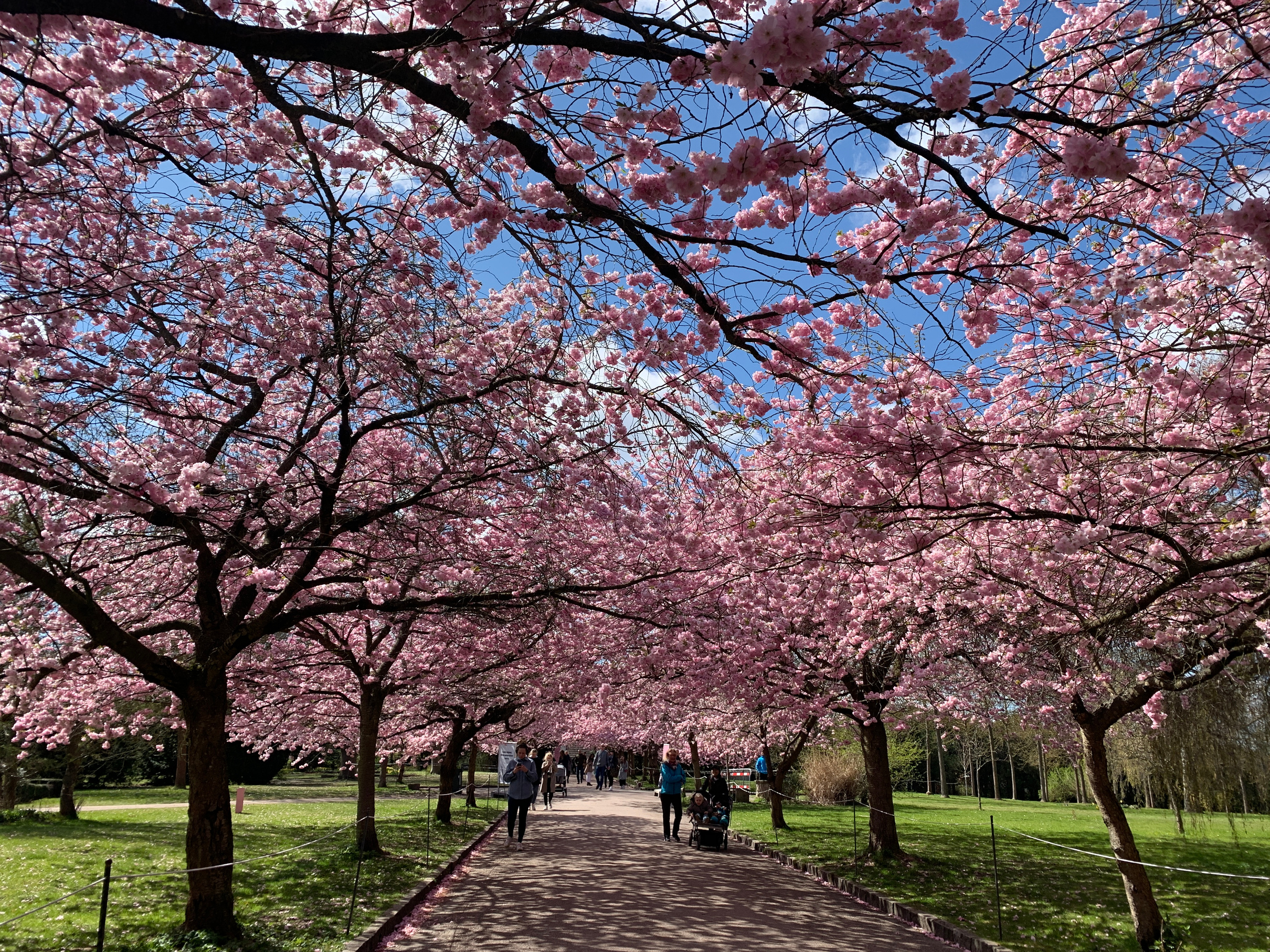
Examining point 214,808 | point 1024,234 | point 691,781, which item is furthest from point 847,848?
point 691,781

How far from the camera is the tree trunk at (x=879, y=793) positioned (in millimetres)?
12539

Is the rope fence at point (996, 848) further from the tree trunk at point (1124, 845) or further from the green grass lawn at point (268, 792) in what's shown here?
the green grass lawn at point (268, 792)

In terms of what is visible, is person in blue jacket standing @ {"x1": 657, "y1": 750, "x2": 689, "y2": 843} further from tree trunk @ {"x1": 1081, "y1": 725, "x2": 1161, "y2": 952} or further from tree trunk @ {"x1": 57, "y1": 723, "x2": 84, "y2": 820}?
tree trunk @ {"x1": 57, "y1": 723, "x2": 84, "y2": 820}

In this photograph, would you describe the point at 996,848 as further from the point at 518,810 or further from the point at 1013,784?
the point at 1013,784

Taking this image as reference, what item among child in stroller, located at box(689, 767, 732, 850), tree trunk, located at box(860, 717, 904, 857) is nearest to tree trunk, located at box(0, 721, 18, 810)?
child in stroller, located at box(689, 767, 732, 850)

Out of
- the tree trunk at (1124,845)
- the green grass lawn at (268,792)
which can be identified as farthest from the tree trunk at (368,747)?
the green grass lawn at (268,792)

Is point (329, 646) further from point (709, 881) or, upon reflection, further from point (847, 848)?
point (847, 848)

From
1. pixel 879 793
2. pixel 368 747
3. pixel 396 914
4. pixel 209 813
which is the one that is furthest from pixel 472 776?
pixel 209 813

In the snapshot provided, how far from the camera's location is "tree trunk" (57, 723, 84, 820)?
16.3m

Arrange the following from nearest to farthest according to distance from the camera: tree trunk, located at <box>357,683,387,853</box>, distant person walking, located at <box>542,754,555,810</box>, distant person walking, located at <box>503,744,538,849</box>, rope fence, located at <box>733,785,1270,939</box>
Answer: rope fence, located at <box>733,785,1270,939</box> < tree trunk, located at <box>357,683,387,853</box> < distant person walking, located at <box>503,744,538,849</box> < distant person walking, located at <box>542,754,555,810</box>

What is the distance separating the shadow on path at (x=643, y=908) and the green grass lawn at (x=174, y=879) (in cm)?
90

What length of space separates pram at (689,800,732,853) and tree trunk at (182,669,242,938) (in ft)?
32.2

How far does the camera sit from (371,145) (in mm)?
5598

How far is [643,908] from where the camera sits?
9.20 meters
